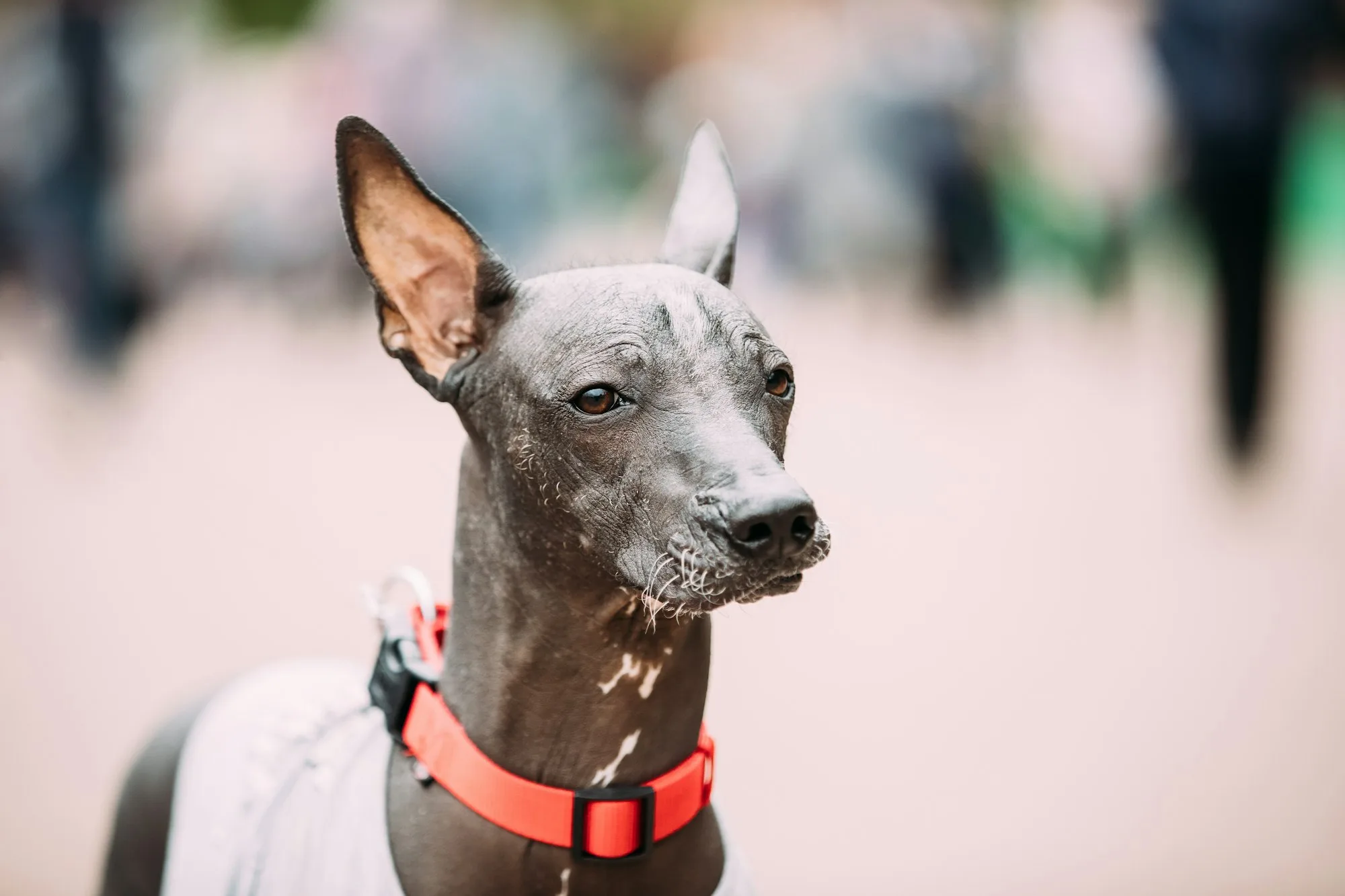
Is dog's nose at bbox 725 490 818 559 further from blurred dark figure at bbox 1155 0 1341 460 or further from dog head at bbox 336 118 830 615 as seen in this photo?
blurred dark figure at bbox 1155 0 1341 460

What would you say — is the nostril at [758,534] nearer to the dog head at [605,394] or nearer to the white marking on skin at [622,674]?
the dog head at [605,394]

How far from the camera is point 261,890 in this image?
1288mm

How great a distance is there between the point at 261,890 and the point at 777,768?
206cm

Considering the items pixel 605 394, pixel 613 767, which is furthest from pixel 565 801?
pixel 605 394

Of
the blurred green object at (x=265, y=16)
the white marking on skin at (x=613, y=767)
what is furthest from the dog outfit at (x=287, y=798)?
the blurred green object at (x=265, y=16)

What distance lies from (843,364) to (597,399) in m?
2.41

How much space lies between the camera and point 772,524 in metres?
0.96

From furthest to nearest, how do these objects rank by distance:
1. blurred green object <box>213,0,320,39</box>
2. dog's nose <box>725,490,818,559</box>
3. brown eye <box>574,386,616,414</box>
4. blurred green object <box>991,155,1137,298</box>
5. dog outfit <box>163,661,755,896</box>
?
blurred green object <box>991,155,1137,298</box>, blurred green object <box>213,0,320,39</box>, dog outfit <box>163,661,755,896</box>, brown eye <box>574,386,616,414</box>, dog's nose <box>725,490,818,559</box>

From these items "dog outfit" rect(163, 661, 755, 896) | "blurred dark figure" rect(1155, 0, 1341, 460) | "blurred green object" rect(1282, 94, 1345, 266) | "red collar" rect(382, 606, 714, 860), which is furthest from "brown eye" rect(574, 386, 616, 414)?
"blurred green object" rect(1282, 94, 1345, 266)

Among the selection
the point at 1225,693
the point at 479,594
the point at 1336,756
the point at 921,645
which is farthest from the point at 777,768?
the point at 479,594

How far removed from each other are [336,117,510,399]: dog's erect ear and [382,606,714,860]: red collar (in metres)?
0.37

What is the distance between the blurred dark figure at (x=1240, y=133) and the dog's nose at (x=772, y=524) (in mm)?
2926

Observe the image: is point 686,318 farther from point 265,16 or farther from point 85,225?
point 85,225

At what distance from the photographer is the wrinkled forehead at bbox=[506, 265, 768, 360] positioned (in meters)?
1.10
